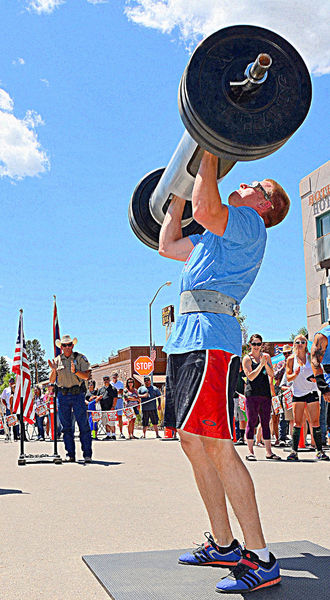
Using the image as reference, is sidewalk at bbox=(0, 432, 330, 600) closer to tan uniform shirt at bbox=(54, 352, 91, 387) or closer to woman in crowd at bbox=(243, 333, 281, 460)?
woman in crowd at bbox=(243, 333, 281, 460)

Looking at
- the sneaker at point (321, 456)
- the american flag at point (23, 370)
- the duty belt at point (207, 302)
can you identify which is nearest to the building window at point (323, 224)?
the sneaker at point (321, 456)

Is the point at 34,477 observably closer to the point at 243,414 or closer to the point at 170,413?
the point at 170,413

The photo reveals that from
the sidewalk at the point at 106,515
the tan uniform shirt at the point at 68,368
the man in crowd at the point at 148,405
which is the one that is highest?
the tan uniform shirt at the point at 68,368

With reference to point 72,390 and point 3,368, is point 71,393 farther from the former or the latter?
Answer: point 3,368

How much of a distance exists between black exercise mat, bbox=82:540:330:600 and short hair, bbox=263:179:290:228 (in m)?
1.96

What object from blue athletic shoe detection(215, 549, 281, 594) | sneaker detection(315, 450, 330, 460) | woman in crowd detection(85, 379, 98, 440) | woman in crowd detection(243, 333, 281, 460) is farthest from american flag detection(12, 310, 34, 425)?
blue athletic shoe detection(215, 549, 281, 594)

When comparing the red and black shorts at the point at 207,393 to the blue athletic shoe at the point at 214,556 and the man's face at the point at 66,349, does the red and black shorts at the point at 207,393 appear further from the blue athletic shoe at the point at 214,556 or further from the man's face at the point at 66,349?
the man's face at the point at 66,349

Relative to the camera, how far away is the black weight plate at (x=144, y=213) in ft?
16.4

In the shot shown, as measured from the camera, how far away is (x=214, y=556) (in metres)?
3.48

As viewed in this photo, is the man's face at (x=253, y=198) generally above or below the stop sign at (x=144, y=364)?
below

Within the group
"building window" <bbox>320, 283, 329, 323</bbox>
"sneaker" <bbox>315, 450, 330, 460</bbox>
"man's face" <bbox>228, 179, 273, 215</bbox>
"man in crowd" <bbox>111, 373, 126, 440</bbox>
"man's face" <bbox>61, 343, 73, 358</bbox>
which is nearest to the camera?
"man's face" <bbox>228, 179, 273, 215</bbox>

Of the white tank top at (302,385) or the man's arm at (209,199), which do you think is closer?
the man's arm at (209,199)

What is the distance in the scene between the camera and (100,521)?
16.1 feet

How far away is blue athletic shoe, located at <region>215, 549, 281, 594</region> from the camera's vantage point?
3.01 meters
